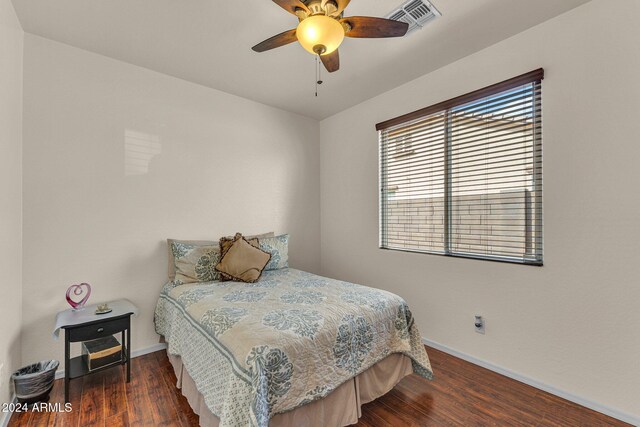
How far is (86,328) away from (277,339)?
5.12 ft

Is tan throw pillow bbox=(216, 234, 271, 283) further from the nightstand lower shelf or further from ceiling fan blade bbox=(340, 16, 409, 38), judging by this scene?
ceiling fan blade bbox=(340, 16, 409, 38)

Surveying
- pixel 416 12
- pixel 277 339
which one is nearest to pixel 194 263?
pixel 277 339

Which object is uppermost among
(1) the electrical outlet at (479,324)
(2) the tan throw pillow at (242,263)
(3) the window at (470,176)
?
(3) the window at (470,176)

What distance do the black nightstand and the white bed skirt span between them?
1.69ft

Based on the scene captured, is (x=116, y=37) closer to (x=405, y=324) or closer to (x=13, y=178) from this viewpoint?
(x=13, y=178)

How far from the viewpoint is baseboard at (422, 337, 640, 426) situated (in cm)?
182

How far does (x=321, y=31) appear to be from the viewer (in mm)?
1538

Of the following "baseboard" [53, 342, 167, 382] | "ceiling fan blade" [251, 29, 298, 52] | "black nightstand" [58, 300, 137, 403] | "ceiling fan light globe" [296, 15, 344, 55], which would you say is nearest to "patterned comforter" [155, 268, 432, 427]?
"black nightstand" [58, 300, 137, 403]

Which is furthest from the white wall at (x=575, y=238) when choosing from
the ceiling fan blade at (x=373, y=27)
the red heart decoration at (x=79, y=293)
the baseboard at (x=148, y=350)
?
the red heart decoration at (x=79, y=293)

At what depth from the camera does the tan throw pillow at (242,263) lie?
2.70 m

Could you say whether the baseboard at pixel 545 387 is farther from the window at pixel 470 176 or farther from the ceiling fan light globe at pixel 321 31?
the ceiling fan light globe at pixel 321 31

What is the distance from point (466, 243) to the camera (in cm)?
265

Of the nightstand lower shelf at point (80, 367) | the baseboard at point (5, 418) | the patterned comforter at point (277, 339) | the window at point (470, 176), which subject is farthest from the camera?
the window at point (470, 176)

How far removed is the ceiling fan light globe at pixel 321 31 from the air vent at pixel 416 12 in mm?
726
